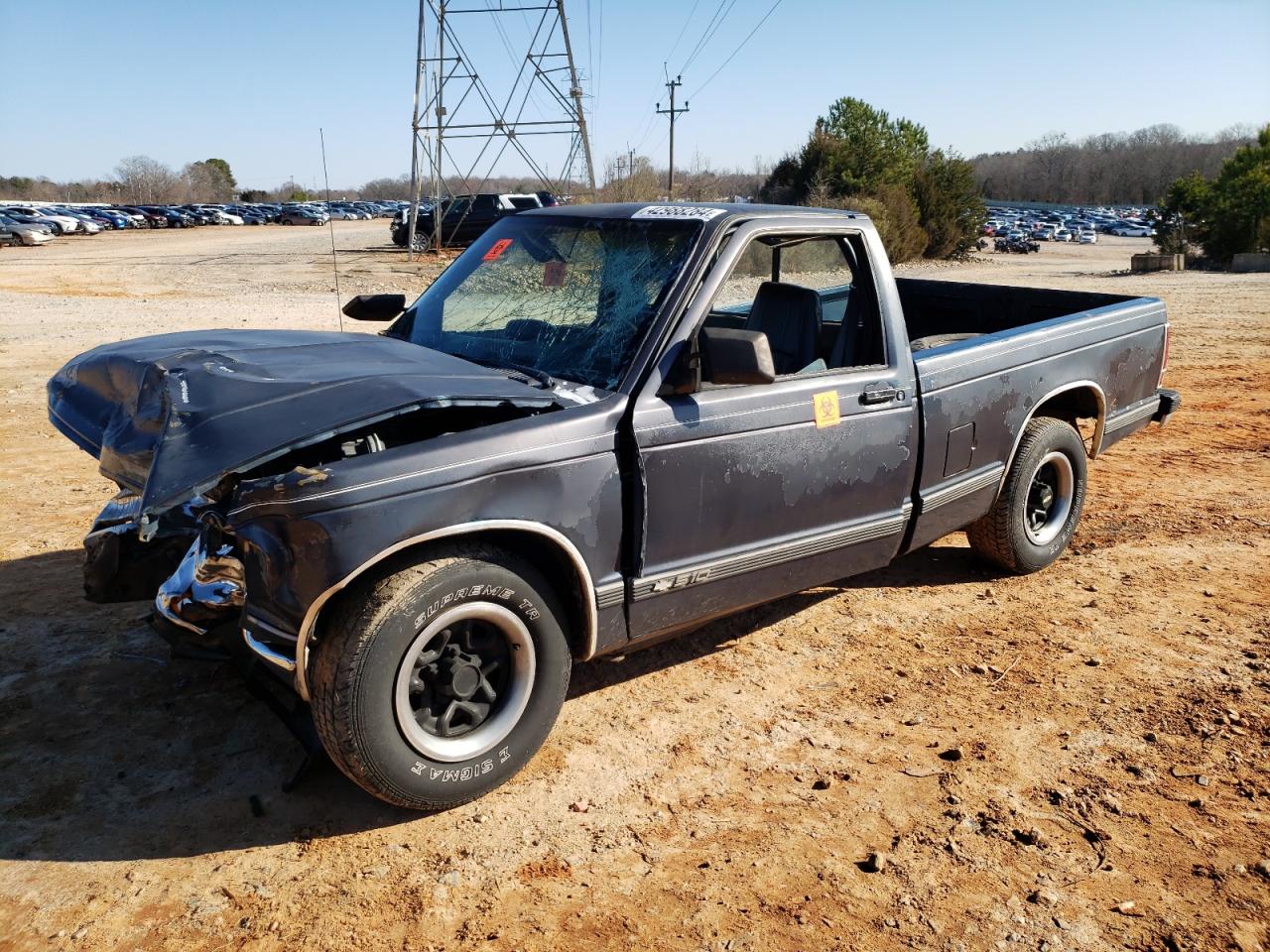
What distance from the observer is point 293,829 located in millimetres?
3260

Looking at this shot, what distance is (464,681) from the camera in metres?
3.30

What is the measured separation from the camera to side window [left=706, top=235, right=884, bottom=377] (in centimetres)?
455

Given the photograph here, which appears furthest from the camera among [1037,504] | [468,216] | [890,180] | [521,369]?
[890,180]

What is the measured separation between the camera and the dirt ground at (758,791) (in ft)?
9.36

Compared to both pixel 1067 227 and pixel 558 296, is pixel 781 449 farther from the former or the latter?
pixel 1067 227

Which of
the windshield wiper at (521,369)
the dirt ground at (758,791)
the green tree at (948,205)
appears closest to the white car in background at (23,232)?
the green tree at (948,205)

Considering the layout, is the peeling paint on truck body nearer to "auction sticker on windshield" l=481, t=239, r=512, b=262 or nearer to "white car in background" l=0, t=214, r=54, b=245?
"auction sticker on windshield" l=481, t=239, r=512, b=262

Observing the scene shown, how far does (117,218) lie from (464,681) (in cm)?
6798

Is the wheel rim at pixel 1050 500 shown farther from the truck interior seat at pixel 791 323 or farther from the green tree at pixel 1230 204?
the green tree at pixel 1230 204

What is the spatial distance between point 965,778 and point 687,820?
103cm

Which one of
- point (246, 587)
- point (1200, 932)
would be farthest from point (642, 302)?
point (1200, 932)

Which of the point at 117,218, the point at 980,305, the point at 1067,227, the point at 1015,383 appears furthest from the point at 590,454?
the point at 1067,227

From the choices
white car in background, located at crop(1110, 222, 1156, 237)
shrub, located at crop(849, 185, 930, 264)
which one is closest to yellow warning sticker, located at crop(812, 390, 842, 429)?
shrub, located at crop(849, 185, 930, 264)

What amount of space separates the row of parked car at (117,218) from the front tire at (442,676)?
154 feet
